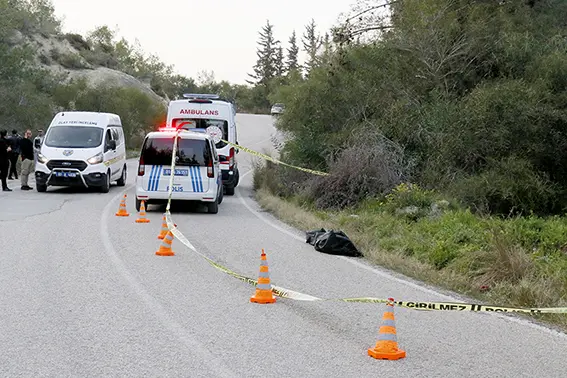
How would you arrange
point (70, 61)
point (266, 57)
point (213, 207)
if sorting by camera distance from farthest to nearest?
1. point (266, 57)
2. point (70, 61)
3. point (213, 207)

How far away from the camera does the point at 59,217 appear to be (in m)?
15.4

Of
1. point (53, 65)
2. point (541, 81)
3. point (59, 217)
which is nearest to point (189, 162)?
point (59, 217)

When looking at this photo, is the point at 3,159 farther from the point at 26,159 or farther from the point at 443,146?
the point at 443,146

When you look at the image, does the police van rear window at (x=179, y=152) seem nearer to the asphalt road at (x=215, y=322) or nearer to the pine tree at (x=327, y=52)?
the asphalt road at (x=215, y=322)

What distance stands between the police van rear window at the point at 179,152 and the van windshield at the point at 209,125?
557cm

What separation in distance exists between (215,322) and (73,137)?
51.5ft

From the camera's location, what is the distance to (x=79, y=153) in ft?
68.0

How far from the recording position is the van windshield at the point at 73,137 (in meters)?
21.3

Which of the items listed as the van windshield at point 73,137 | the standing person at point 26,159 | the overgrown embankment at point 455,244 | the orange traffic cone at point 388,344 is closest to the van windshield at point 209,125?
the van windshield at point 73,137

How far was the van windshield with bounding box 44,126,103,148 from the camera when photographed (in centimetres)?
2128

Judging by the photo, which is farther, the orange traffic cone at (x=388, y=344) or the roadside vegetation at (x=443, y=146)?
the roadside vegetation at (x=443, y=146)

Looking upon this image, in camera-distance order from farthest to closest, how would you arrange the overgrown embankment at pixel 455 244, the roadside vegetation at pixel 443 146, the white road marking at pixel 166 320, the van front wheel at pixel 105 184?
the van front wheel at pixel 105 184 < the roadside vegetation at pixel 443 146 < the overgrown embankment at pixel 455 244 < the white road marking at pixel 166 320

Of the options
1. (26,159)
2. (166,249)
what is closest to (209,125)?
(26,159)

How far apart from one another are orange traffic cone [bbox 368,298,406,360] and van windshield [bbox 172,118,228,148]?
54.9ft
